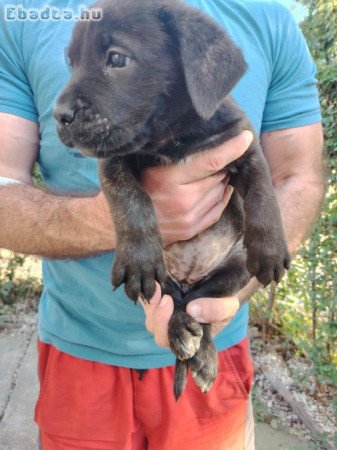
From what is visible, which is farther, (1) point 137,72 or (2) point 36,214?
(2) point 36,214

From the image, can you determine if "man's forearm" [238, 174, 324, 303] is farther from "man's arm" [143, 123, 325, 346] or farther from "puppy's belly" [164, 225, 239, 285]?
"puppy's belly" [164, 225, 239, 285]

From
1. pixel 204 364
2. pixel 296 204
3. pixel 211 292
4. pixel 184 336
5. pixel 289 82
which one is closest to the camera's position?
pixel 184 336

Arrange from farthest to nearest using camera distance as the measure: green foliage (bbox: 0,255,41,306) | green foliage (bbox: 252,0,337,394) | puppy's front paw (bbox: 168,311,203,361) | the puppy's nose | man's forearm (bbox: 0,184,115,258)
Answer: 1. green foliage (bbox: 0,255,41,306)
2. green foliage (bbox: 252,0,337,394)
3. man's forearm (bbox: 0,184,115,258)
4. puppy's front paw (bbox: 168,311,203,361)
5. the puppy's nose

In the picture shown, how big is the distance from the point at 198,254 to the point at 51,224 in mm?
685

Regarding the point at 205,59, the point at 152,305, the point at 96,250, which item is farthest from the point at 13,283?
the point at 205,59

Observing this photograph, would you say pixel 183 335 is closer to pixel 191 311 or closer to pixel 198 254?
pixel 191 311

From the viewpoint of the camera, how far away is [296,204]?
9.17ft

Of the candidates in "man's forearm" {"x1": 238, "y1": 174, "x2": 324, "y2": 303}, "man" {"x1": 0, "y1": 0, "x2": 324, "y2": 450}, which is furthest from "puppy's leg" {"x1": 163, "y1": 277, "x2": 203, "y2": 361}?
"man's forearm" {"x1": 238, "y1": 174, "x2": 324, "y2": 303}

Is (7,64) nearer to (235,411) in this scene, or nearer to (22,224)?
(22,224)

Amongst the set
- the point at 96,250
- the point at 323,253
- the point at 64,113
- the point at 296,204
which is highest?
the point at 64,113

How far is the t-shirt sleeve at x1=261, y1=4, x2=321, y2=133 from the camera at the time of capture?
2.62 m

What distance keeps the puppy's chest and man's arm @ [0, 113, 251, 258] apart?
0.44 ft

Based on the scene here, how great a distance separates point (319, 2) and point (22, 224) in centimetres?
272

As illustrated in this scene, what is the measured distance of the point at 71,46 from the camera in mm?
2074
